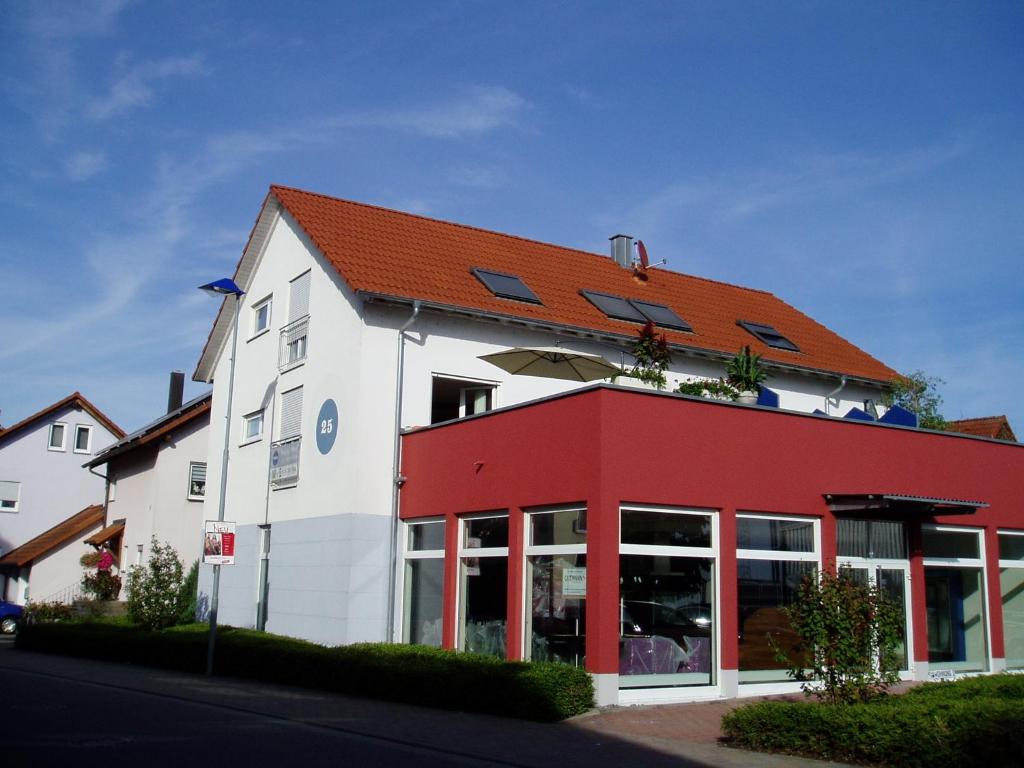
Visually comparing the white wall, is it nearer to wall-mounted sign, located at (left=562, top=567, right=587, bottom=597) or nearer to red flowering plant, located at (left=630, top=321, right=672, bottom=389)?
red flowering plant, located at (left=630, top=321, right=672, bottom=389)

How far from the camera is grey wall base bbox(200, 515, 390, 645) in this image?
17344 millimetres

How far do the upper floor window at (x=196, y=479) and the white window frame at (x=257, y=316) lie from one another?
9436mm

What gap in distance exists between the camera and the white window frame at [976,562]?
16969mm

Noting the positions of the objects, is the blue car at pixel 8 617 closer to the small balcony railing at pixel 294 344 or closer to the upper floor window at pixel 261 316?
the upper floor window at pixel 261 316

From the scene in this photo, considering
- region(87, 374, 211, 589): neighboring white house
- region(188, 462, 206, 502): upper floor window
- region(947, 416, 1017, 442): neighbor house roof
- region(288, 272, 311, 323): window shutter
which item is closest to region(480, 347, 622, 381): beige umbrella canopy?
region(288, 272, 311, 323): window shutter

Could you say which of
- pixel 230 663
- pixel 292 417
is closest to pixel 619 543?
pixel 230 663

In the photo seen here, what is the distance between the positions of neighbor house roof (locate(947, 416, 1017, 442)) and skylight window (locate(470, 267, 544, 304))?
21770 millimetres

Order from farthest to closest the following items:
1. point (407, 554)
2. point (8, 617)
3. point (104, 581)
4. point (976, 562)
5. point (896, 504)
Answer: point (8, 617), point (104, 581), point (407, 554), point (976, 562), point (896, 504)

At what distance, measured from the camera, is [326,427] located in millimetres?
18906

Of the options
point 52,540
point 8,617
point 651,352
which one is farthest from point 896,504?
point 52,540

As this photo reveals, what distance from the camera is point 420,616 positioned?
1717cm

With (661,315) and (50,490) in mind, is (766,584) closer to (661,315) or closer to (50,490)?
(661,315)

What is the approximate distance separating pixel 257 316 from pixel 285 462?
4.42 metres

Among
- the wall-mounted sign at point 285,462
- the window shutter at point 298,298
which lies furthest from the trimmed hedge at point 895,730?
the window shutter at point 298,298
